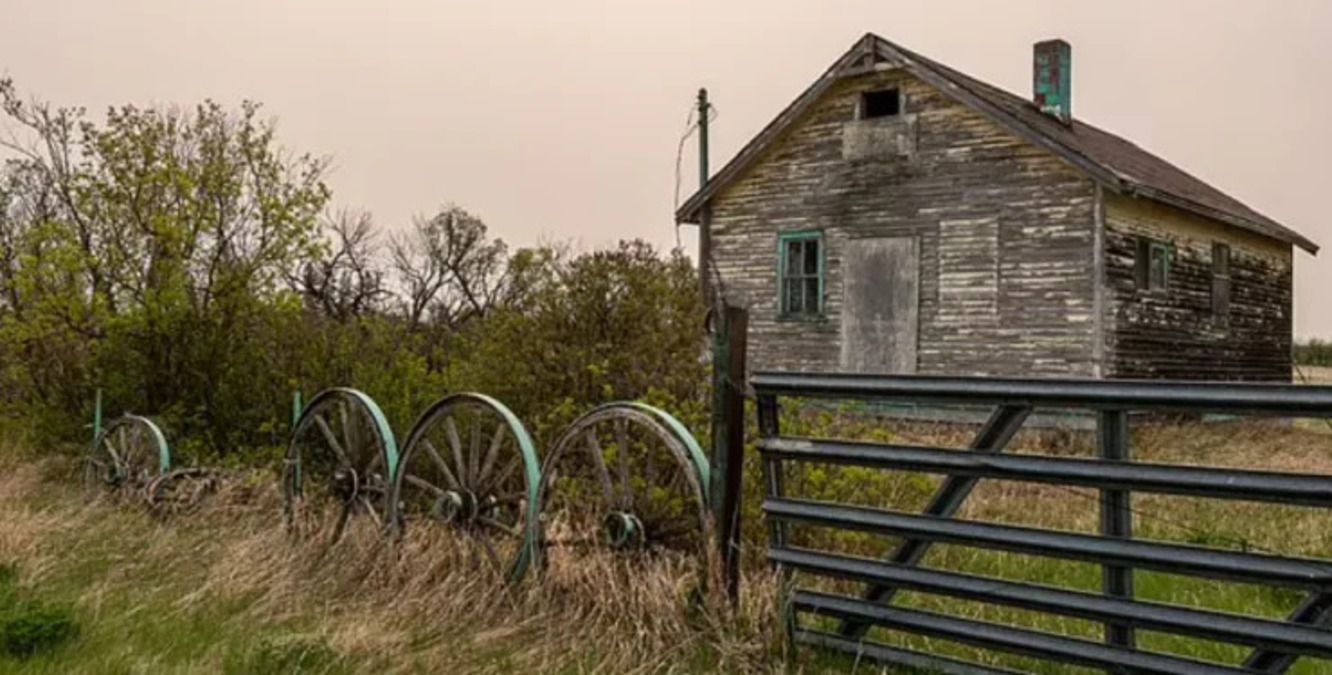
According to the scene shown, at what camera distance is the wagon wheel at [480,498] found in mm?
5223

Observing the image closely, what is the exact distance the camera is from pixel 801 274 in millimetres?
16156

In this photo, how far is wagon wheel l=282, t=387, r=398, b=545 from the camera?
247 inches

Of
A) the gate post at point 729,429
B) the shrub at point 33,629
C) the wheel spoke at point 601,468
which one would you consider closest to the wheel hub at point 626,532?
the wheel spoke at point 601,468

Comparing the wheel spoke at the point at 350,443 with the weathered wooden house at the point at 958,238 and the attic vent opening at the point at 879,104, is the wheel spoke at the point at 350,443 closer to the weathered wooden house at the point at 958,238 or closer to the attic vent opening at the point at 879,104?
the weathered wooden house at the point at 958,238

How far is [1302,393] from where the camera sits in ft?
9.67

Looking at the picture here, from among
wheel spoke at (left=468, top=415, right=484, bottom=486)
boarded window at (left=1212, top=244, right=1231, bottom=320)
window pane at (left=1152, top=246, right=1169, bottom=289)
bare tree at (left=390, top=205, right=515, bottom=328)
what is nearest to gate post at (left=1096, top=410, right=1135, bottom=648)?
wheel spoke at (left=468, top=415, right=484, bottom=486)

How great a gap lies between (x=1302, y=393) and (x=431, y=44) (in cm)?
1398

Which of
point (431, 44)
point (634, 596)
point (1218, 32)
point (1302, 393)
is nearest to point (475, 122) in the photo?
point (431, 44)

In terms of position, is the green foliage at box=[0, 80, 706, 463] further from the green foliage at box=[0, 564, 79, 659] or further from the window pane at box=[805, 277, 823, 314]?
the window pane at box=[805, 277, 823, 314]

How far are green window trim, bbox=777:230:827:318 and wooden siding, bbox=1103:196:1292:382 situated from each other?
4114 mm

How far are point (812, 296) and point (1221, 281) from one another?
7090mm

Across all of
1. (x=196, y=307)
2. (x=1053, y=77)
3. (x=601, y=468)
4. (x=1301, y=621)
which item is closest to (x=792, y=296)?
(x=1053, y=77)

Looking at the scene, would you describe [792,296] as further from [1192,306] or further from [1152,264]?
[1192,306]

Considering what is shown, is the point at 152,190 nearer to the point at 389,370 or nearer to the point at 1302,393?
the point at 389,370
